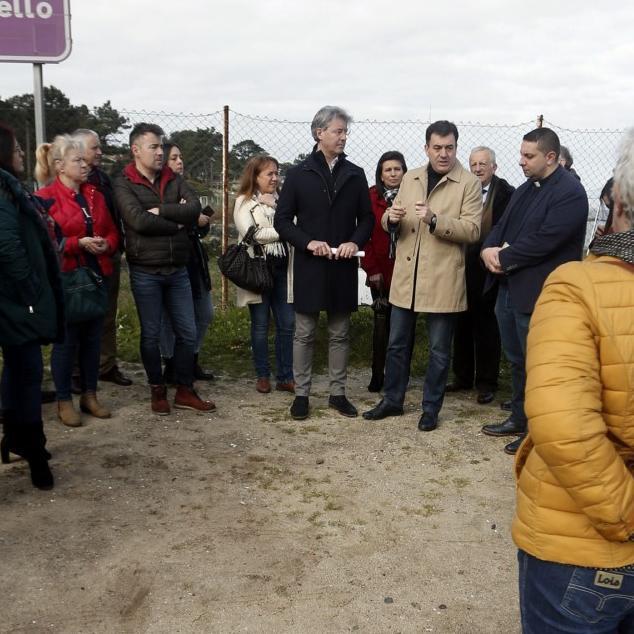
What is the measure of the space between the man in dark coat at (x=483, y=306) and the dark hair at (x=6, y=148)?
10.7 ft

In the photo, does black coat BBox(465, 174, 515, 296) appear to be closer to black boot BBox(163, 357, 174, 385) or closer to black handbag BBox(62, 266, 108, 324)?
black boot BBox(163, 357, 174, 385)

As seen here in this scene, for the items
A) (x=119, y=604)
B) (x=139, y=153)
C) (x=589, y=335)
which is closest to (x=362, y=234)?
(x=139, y=153)

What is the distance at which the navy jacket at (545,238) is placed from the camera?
4176mm

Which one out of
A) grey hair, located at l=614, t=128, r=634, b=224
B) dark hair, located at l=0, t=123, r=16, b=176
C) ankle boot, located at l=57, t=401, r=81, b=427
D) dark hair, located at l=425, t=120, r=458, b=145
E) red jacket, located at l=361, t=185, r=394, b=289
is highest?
dark hair, located at l=425, t=120, r=458, b=145

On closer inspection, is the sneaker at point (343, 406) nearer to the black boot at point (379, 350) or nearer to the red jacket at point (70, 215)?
the black boot at point (379, 350)

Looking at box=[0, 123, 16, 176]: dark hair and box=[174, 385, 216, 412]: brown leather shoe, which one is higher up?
box=[0, 123, 16, 176]: dark hair

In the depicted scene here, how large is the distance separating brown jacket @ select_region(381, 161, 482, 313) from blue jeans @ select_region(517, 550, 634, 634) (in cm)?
314

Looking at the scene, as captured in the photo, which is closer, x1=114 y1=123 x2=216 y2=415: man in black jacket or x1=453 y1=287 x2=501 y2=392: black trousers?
x1=114 y1=123 x2=216 y2=415: man in black jacket

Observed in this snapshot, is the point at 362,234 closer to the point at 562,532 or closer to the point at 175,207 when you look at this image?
the point at 175,207

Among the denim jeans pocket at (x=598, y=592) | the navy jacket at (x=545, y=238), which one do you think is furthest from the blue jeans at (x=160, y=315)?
the denim jeans pocket at (x=598, y=592)

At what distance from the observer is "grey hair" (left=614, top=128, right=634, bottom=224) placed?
1.53 metres

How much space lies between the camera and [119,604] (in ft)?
9.22

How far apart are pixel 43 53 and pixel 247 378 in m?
3.07

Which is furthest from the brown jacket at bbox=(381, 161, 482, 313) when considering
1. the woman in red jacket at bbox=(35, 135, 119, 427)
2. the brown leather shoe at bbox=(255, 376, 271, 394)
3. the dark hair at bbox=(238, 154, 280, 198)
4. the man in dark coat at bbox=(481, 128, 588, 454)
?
the woman in red jacket at bbox=(35, 135, 119, 427)
